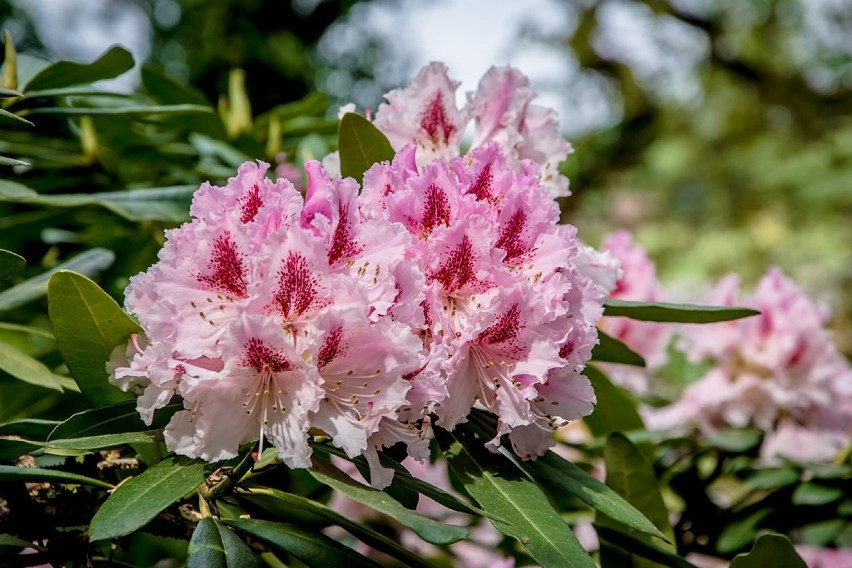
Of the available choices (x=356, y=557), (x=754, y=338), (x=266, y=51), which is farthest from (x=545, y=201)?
(x=266, y=51)

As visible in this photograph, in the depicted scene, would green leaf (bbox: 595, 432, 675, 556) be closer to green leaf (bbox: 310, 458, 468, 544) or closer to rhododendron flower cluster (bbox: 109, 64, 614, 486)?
rhododendron flower cluster (bbox: 109, 64, 614, 486)

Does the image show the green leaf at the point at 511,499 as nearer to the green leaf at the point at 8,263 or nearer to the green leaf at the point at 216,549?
the green leaf at the point at 216,549

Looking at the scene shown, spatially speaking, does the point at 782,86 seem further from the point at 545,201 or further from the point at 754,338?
the point at 545,201

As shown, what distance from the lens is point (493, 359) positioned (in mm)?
598

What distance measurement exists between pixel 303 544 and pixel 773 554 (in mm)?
361

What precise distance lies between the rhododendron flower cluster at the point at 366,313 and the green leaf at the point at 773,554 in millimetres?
181

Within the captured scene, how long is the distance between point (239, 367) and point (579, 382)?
247mm

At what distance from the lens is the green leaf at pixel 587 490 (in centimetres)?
58

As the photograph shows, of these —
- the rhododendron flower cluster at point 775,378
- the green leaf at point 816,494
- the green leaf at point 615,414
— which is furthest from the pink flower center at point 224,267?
the rhododendron flower cluster at point 775,378

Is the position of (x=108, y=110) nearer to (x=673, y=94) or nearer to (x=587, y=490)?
(x=587, y=490)

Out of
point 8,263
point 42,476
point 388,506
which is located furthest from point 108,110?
point 388,506

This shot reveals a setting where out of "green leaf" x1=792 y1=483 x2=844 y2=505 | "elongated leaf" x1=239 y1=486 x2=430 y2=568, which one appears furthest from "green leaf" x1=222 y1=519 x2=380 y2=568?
"green leaf" x1=792 y1=483 x2=844 y2=505

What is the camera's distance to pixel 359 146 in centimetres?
64

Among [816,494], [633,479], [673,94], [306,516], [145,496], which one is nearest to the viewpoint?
[145,496]
